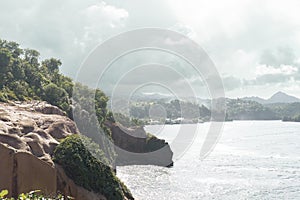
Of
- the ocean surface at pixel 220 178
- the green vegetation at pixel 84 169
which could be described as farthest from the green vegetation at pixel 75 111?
the ocean surface at pixel 220 178

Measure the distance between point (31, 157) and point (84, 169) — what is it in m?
5.90

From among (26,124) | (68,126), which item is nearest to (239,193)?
(68,126)

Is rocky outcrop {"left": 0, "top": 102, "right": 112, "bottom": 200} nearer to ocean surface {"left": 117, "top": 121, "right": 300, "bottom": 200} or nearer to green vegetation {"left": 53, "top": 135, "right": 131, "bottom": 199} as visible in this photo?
green vegetation {"left": 53, "top": 135, "right": 131, "bottom": 199}

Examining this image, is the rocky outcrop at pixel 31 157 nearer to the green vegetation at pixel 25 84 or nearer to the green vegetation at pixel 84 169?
the green vegetation at pixel 84 169

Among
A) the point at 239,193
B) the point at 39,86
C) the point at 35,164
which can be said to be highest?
the point at 39,86

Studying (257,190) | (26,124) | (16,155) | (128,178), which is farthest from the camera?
(128,178)

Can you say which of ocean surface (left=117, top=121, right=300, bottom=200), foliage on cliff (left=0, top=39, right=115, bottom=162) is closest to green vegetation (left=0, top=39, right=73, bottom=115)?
foliage on cliff (left=0, top=39, right=115, bottom=162)

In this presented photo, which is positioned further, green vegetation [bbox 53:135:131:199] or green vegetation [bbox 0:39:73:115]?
green vegetation [bbox 0:39:73:115]

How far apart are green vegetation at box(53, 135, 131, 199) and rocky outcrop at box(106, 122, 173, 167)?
137 ft

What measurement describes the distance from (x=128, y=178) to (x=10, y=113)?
32294 millimetres

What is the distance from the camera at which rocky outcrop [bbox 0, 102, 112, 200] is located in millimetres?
23906

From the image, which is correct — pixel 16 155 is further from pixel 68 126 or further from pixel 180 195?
pixel 180 195

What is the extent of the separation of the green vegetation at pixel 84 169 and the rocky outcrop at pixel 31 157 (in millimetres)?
572

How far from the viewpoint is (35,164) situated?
81.5 feet
